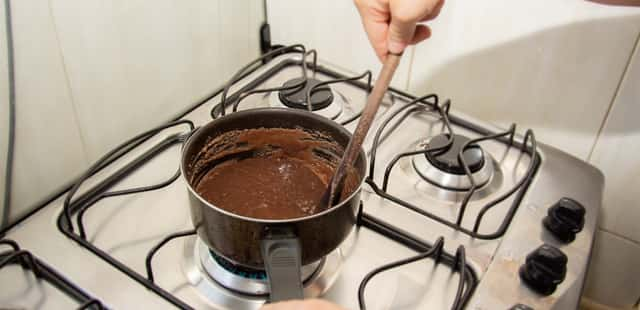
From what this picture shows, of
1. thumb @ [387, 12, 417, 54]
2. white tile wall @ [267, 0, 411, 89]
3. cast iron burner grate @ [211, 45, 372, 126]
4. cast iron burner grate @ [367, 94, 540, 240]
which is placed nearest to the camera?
thumb @ [387, 12, 417, 54]

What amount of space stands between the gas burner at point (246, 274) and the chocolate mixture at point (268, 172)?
5cm

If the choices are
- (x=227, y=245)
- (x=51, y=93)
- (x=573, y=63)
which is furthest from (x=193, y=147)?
(x=573, y=63)

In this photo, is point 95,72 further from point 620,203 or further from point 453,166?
point 620,203

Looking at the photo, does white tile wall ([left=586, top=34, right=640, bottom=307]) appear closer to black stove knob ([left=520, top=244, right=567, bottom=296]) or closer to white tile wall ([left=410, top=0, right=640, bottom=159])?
white tile wall ([left=410, top=0, right=640, bottom=159])

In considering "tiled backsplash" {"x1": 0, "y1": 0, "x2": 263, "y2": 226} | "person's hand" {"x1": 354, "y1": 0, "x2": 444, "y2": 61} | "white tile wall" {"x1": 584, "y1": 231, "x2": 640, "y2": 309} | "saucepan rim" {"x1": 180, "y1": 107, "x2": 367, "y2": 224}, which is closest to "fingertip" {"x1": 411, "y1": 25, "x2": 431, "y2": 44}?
"person's hand" {"x1": 354, "y1": 0, "x2": 444, "y2": 61}

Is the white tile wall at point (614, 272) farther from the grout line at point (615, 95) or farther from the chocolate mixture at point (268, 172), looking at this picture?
the chocolate mixture at point (268, 172)

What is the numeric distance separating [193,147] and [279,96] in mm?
255

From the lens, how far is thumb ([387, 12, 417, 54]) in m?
0.52

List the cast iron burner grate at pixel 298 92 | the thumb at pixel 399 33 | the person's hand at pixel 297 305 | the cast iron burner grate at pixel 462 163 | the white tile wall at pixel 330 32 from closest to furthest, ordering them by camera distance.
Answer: the person's hand at pixel 297 305
the thumb at pixel 399 33
the cast iron burner grate at pixel 462 163
the cast iron burner grate at pixel 298 92
the white tile wall at pixel 330 32

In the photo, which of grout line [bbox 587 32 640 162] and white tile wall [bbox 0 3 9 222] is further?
grout line [bbox 587 32 640 162]

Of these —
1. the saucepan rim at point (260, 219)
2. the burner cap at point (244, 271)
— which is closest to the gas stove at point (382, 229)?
the burner cap at point (244, 271)

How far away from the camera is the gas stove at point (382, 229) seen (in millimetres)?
548

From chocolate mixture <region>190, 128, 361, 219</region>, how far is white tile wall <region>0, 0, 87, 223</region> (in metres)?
0.21

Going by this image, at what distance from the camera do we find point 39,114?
633 mm
